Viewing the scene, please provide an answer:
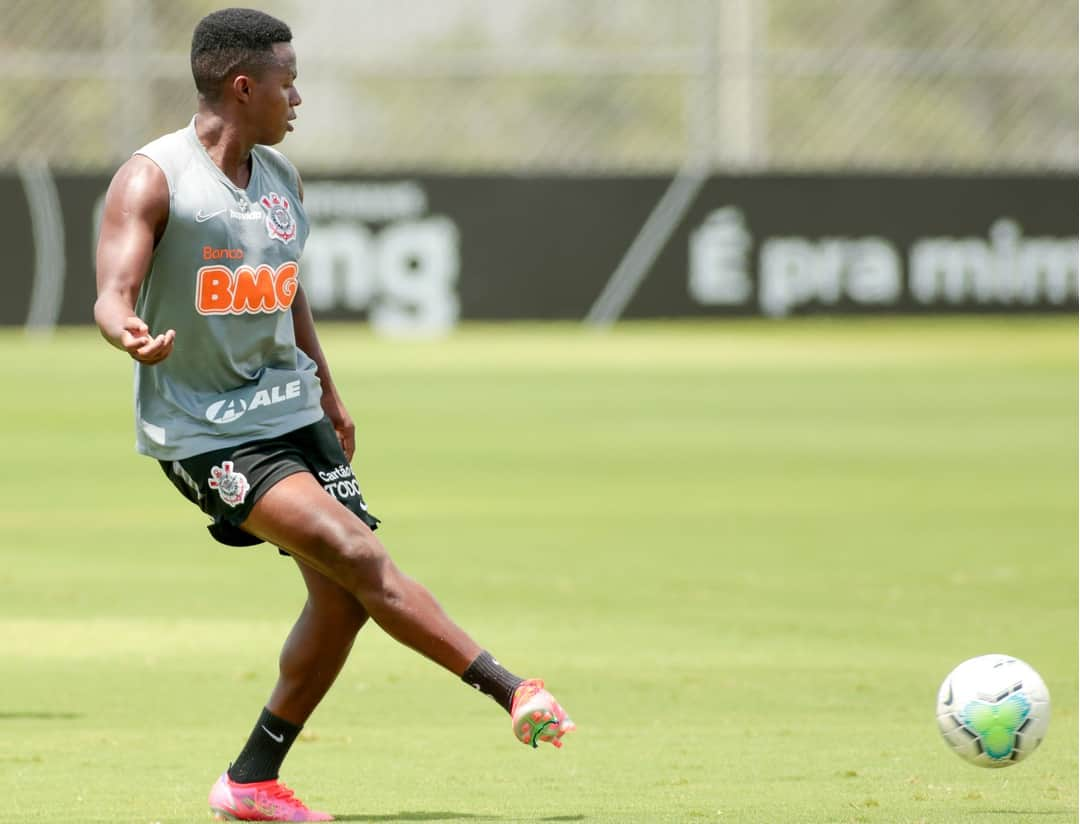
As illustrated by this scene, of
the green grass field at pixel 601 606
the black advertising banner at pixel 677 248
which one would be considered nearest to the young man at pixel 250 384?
the green grass field at pixel 601 606

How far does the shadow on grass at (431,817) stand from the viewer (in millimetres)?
6496

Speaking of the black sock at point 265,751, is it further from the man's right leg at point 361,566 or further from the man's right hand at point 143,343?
the man's right hand at point 143,343

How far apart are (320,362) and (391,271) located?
86.1 ft

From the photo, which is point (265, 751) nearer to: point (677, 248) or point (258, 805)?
point (258, 805)

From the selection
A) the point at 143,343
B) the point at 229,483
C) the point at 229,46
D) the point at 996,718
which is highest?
the point at 229,46

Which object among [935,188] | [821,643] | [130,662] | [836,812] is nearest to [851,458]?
[821,643]

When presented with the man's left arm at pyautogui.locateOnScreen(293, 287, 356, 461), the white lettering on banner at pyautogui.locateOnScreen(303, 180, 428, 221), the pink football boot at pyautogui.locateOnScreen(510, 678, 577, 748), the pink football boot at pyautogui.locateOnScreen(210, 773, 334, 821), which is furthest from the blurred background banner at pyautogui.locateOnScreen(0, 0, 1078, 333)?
the pink football boot at pyautogui.locateOnScreen(510, 678, 577, 748)

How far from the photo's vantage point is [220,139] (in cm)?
659

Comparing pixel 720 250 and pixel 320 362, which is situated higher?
pixel 320 362

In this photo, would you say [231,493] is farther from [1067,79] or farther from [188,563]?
[1067,79]

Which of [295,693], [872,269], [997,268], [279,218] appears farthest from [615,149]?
[295,693]

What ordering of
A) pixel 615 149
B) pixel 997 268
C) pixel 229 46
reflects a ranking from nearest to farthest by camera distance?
pixel 229 46, pixel 997 268, pixel 615 149

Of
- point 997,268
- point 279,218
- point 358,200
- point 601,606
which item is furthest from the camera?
point 997,268

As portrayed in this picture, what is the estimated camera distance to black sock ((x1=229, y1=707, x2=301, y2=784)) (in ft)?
21.8
